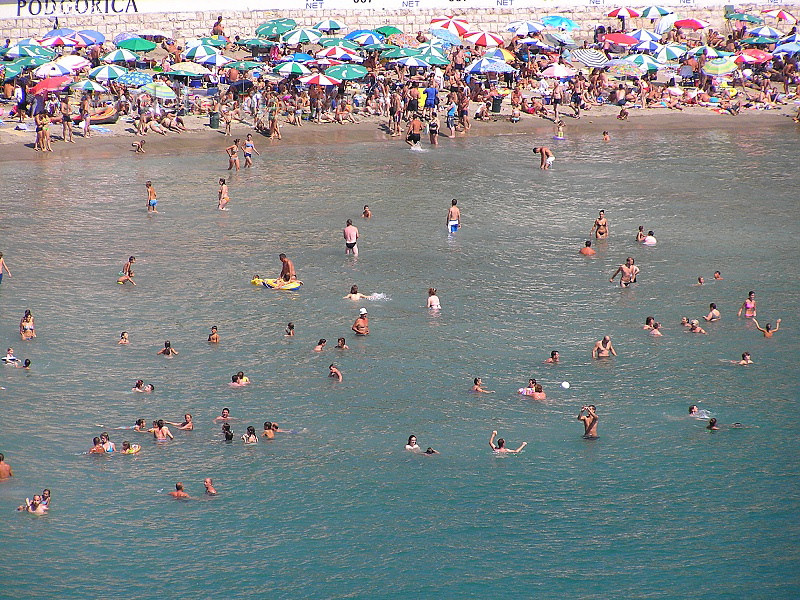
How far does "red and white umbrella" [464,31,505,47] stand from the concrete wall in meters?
4.41

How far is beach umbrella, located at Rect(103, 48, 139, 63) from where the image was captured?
183 feet

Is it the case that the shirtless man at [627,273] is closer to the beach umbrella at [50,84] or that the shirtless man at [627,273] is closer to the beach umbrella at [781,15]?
the beach umbrella at [50,84]

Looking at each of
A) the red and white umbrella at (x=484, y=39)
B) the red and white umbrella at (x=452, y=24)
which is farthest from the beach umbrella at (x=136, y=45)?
the red and white umbrella at (x=484, y=39)

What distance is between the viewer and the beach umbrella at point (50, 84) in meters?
50.7

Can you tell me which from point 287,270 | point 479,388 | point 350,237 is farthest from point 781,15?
point 479,388

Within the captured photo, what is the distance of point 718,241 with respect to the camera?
4166 centimetres

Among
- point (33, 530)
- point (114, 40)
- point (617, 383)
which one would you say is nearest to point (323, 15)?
point (114, 40)


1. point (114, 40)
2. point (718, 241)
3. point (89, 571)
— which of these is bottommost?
point (89, 571)

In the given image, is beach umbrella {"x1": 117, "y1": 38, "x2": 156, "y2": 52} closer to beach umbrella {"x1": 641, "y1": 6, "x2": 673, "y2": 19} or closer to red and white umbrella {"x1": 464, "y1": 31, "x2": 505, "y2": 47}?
red and white umbrella {"x1": 464, "y1": 31, "x2": 505, "y2": 47}

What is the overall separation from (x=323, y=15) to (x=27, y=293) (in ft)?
120

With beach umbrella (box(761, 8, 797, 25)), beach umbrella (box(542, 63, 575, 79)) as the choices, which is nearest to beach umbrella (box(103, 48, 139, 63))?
beach umbrella (box(542, 63, 575, 79))

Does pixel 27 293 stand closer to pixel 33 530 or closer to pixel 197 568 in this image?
pixel 33 530

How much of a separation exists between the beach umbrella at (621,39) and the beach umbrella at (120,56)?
27.5 meters

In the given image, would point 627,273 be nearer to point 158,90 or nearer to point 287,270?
point 287,270
